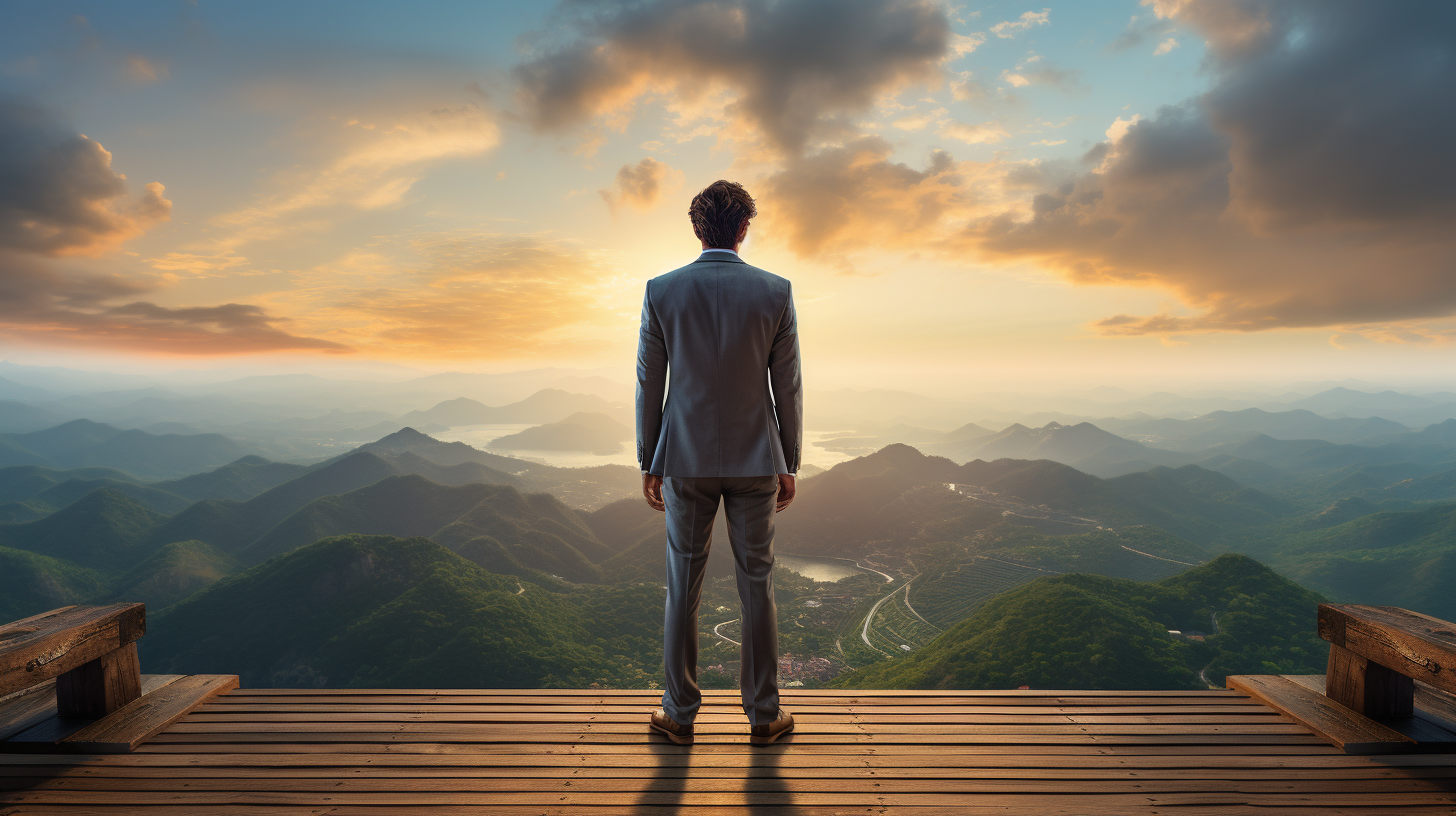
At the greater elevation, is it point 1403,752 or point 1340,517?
point 1403,752

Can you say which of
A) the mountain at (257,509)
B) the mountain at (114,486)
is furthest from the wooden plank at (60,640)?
the mountain at (114,486)

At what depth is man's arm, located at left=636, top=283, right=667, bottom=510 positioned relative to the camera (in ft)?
12.1

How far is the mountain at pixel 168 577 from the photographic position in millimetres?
50938

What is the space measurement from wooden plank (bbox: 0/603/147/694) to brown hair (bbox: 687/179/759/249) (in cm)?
492

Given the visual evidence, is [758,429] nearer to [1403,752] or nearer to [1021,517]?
[1403,752]

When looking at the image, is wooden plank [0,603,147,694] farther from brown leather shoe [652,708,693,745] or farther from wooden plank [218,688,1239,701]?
brown leather shoe [652,708,693,745]

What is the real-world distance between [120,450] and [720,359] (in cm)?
23245

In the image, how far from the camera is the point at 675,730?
3.83m

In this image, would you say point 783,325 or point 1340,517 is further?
point 1340,517

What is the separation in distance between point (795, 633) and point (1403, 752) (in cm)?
4207

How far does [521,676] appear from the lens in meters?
27.2

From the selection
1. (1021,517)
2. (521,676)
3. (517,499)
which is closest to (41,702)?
(521,676)

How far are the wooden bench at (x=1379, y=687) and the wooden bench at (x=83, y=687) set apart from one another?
8411 millimetres

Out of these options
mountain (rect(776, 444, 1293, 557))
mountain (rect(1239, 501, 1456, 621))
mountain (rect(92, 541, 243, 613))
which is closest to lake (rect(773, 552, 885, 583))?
mountain (rect(776, 444, 1293, 557))
